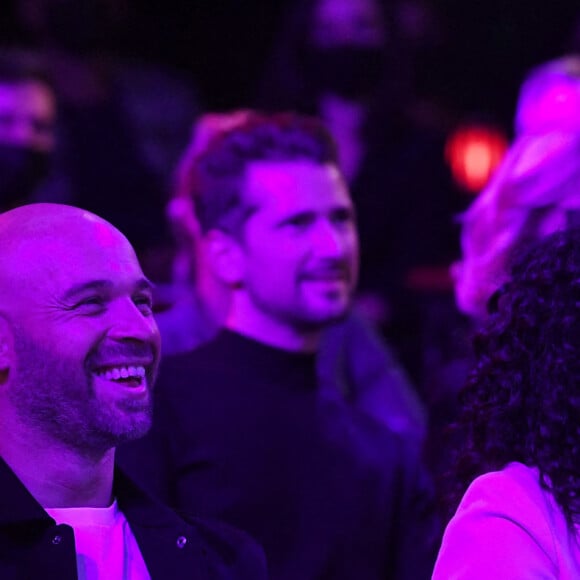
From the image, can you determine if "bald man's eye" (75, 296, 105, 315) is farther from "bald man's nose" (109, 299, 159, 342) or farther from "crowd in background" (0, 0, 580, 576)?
"crowd in background" (0, 0, 580, 576)

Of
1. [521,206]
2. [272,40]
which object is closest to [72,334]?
[521,206]

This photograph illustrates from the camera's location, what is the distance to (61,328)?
91.7 inches

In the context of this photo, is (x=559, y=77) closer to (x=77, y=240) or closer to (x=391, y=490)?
(x=391, y=490)

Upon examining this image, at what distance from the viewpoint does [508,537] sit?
2.16 meters

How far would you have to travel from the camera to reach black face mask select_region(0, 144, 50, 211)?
464cm

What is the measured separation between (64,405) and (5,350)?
15cm

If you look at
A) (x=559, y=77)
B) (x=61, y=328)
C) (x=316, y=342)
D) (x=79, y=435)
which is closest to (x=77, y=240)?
(x=61, y=328)

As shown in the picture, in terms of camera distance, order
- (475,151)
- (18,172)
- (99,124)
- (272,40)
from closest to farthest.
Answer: (18,172)
(99,124)
(475,151)
(272,40)

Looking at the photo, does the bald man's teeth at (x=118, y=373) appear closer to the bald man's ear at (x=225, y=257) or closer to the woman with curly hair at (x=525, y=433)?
the woman with curly hair at (x=525, y=433)

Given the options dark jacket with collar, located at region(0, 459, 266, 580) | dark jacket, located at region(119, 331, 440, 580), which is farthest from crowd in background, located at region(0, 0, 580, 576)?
dark jacket with collar, located at region(0, 459, 266, 580)

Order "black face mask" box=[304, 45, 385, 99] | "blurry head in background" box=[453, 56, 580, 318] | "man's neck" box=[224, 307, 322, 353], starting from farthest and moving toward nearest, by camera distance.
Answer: "black face mask" box=[304, 45, 385, 99] < "blurry head in background" box=[453, 56, 580, 318] < "man's neck" box=[224, 307, 322, 353]

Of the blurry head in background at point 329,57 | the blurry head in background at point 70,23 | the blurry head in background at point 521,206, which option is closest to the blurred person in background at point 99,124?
the blurry head in background at point 70,23

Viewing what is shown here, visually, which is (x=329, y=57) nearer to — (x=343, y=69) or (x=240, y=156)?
(x=343, y=69)

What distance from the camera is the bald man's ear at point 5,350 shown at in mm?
2328
